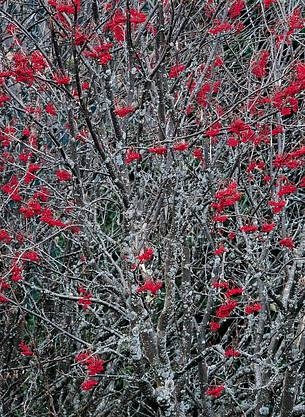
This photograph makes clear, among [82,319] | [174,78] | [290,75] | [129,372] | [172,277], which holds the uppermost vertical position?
[174,78]

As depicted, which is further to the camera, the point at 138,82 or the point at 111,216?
the point at 111,216

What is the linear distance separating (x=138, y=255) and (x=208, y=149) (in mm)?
1310

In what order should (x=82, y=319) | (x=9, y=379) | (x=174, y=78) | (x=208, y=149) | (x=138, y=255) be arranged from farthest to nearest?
1. (x=9, y=379)
2. (x=82, y=319)
3. (x=208, y=149)
4. (x=174, y=78)
5. (x=138, y=255)

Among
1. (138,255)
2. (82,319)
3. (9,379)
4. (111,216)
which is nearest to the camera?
(138,255)

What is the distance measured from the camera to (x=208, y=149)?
562 cm

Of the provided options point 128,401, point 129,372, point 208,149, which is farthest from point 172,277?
point 129,372

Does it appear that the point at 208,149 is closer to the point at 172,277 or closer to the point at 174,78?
the point at 174,78

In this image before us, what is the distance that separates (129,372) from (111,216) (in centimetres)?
173

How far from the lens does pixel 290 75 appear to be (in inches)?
228

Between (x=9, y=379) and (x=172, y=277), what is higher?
(x=172, y=277)

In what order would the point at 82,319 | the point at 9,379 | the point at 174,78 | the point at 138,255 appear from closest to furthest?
the point at 138,255 < the point at 174,78 < the point at 82,319 < the point at 9,379

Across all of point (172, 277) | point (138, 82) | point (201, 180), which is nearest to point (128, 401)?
point (172, 277)

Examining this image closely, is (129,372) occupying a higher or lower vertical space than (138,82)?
lower

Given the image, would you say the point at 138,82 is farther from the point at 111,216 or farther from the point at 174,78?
the point at 111,216
